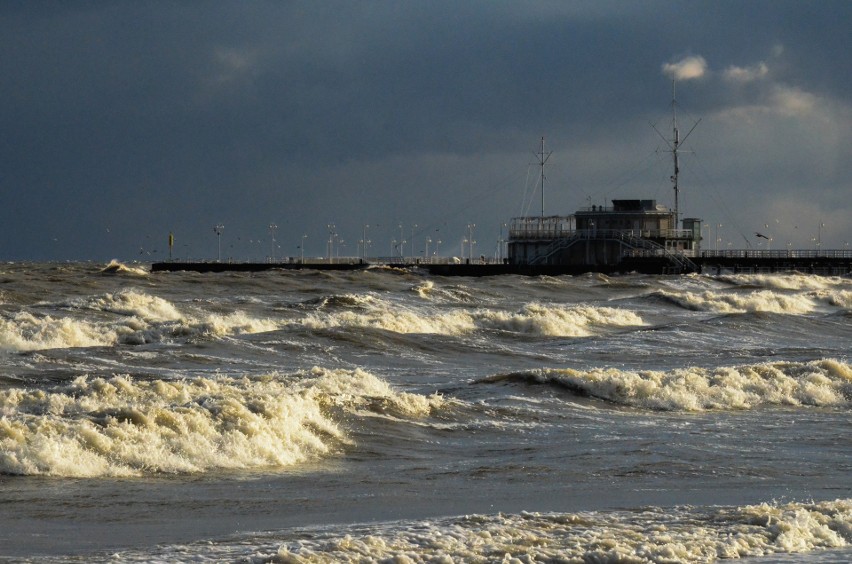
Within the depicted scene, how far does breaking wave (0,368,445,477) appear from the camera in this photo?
51.9 ft

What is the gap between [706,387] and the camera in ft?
85.3

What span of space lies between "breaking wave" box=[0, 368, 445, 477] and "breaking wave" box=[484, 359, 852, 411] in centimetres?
425

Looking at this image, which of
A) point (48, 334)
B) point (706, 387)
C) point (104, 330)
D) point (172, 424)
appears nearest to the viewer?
point (172, 424)

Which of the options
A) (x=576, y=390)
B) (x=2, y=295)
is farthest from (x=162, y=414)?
(x=2, y=295)

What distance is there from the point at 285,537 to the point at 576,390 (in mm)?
13992

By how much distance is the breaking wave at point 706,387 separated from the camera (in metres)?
25.1

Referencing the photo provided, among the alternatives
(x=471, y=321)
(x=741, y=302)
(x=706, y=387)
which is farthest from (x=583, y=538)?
(x=741, y=302)

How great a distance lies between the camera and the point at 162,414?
17.5m

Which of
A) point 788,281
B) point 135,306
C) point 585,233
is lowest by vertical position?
point 135,306

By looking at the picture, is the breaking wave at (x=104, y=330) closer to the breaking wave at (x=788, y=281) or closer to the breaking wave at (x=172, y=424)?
the breaking wave at (x=172, y=424)

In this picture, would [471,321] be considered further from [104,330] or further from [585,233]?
[585,233]

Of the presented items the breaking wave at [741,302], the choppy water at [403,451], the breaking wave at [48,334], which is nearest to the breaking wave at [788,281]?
the breaking wave at [741,302]

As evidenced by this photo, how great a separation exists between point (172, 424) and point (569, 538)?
6.96m

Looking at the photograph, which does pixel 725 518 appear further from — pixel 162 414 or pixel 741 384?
pixel 741 384
